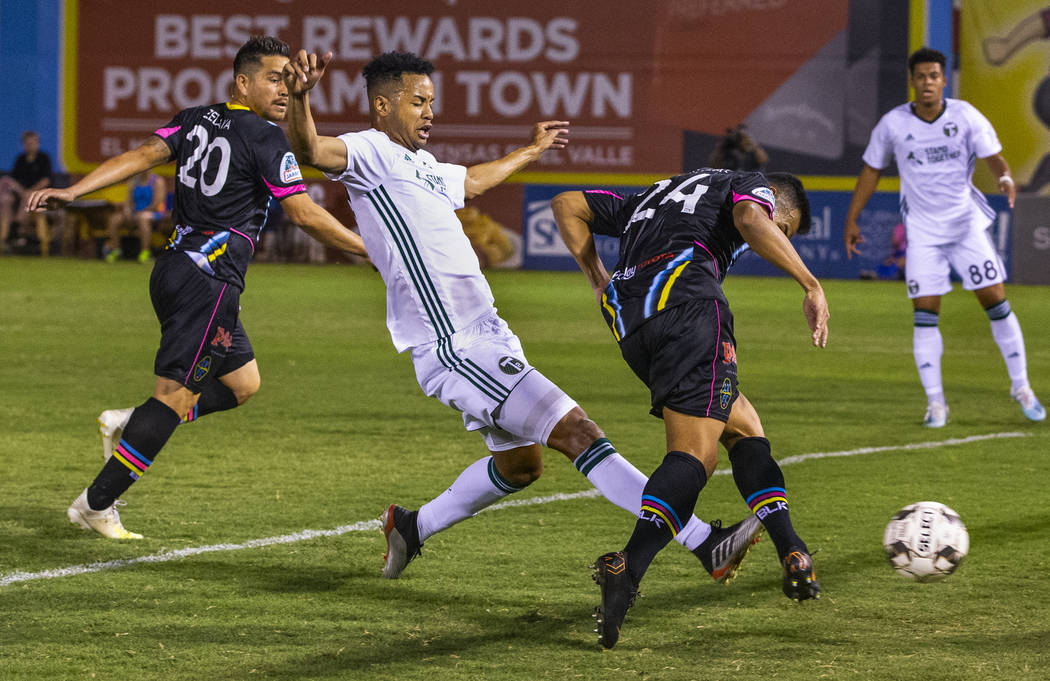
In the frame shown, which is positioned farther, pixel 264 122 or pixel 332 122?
pixel 332 122

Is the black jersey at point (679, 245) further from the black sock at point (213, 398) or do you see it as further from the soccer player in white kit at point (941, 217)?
the soccer player in white kit at point (941, 217)

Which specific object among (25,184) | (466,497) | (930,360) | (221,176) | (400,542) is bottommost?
(400,542)

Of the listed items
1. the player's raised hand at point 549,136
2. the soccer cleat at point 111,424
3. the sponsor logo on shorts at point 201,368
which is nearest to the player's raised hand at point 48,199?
the sponsor logo on shorts at point 201,368

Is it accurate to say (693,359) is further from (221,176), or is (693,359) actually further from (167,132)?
(167,132)

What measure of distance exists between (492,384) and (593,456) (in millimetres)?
406

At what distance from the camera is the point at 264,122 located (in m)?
5.93

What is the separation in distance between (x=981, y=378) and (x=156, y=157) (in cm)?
834

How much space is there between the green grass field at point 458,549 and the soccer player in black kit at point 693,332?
27 cm

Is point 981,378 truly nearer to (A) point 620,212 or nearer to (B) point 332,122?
(A) point 620,212

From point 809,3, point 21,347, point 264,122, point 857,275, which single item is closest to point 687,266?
point 264,122

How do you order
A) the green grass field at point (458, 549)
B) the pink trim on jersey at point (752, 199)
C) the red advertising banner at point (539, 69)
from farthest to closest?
the red advertising banner at point (539, 69) → the pink trim on jersey at point (752, 199) → the green grass field at point (458, 549)

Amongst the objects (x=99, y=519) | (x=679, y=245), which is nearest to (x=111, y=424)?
(x=99, y=519)

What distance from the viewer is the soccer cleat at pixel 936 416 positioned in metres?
9.31

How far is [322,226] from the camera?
17.7 feet
